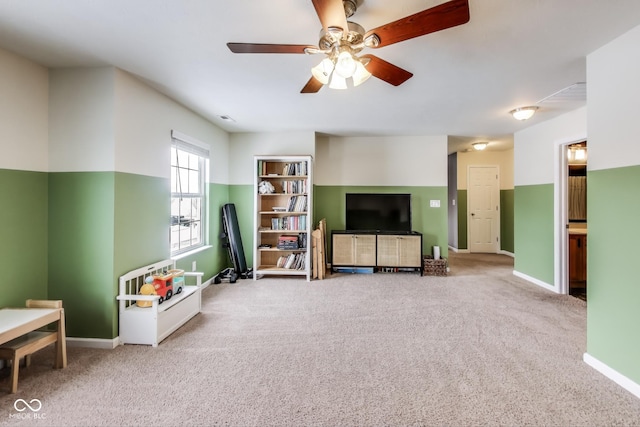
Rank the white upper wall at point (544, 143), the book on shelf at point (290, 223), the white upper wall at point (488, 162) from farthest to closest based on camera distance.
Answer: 1. the white upper wall at point (488, 162)
2. the book on shelf at point (290, 223)
3. the white upper wall at point (544, 143)

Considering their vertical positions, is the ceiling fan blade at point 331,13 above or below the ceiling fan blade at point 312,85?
above

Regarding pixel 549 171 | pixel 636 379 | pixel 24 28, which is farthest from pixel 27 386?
pixel 549 171

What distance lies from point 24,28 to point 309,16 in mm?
1862

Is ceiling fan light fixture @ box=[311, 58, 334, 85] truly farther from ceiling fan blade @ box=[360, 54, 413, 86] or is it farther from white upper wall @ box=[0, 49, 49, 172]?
Result: white upper wall @ box=[0, 49, 49, 172]

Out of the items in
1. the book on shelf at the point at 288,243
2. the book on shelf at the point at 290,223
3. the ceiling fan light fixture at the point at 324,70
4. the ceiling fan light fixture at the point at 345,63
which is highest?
the ceiling fan light fixture at the point at 324,70

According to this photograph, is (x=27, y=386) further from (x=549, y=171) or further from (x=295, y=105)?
(x=549, y=171)

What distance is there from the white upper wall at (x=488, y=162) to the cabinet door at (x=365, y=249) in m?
3.39

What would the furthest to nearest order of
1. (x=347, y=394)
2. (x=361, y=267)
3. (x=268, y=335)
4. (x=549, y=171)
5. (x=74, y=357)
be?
(x=361, y=267) < (x=549, y=171) < (x=268, y=335) < (x=74, y=357) < (x=347, y=394)

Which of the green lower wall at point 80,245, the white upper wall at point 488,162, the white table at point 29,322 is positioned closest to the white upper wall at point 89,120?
the green lower wall at point 80,245

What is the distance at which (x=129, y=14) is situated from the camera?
1.77 m

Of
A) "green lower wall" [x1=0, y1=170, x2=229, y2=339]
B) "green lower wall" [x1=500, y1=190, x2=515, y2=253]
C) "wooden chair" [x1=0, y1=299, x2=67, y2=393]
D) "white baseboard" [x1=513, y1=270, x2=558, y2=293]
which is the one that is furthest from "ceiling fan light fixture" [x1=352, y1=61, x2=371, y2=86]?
"green lower wall" [x1=500, y1=190, x2=515, y2=253]

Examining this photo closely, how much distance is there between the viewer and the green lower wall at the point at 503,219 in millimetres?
6531

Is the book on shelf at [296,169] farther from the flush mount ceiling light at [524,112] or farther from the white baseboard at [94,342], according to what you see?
the white baseboard at [94,342]

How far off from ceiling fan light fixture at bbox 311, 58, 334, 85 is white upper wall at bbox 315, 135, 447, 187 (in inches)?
135
